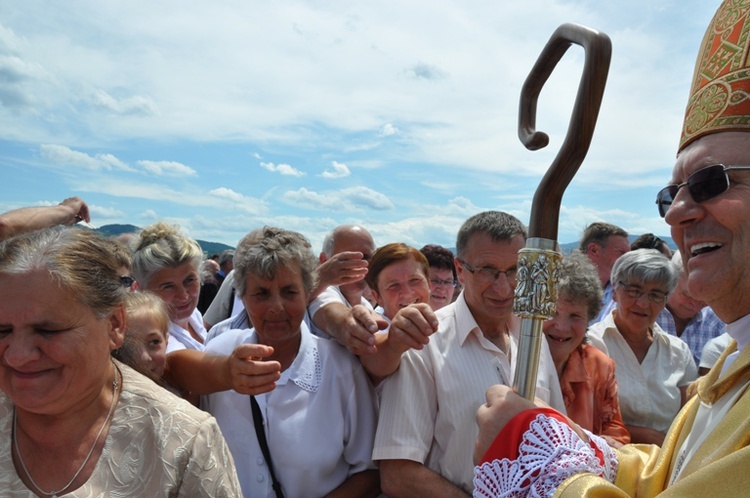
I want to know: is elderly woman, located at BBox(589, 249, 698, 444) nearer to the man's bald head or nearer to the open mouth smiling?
the man's bald head

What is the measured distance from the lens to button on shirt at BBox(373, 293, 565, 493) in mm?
2711

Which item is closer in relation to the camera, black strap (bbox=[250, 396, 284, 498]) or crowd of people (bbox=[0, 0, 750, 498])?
crowd of people (bbox=[0, 0, 750, 498])

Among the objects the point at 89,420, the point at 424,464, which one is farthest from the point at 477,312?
the point at 89,420

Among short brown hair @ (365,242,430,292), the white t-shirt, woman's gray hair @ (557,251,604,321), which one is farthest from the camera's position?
the white t-shirt

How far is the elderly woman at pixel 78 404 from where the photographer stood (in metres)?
1.95

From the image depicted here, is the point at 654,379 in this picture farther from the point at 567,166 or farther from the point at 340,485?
the point at 567,166

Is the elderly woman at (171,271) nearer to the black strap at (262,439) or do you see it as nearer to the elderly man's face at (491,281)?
the black strap at (262,439)

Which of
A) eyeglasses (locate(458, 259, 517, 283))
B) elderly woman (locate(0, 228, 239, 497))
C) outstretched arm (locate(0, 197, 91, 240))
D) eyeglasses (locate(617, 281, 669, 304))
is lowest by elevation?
elderly woman (locate(0, 228, 239, 497))

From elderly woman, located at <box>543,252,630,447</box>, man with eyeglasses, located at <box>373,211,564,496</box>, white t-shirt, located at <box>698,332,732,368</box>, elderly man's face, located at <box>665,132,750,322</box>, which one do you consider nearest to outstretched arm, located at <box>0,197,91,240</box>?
man with eyeglasses, located at <box>373,211,564,496</box>

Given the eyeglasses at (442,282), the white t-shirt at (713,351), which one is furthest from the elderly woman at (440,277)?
the white t-shirt at (713,351)

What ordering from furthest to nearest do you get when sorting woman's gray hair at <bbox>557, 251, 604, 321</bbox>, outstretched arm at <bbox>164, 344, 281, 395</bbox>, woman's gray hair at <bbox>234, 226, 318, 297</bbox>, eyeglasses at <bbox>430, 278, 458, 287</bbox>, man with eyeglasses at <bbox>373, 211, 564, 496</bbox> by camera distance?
1. eyeglasses at <bbox>430, 278, 458, 287</bbox>
2. woman's gray hair at <bbox>557, 251, 604, 321</bbox>
3. woman's gray hair at <bbox>234, 226, 318, 297</bbox>
4. man with eyeglasses at <bbox>373, 211, 564, 496</bbox>
5. outstretched arm at <bbox>164, 344, 281, 395</bbox>

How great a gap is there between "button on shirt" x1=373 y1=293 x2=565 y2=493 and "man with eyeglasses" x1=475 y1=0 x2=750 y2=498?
3.12ft

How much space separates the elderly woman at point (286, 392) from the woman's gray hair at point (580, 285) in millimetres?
1453

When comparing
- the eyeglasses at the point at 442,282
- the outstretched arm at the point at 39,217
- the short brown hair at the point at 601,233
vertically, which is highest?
the short brown hair at the point at 601,233
